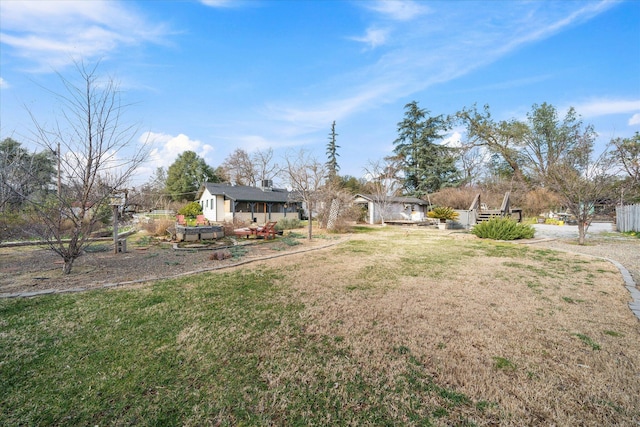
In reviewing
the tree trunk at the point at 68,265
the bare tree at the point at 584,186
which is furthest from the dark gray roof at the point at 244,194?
the bare tree at the point at 584,186

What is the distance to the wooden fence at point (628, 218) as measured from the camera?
13578 millimetres

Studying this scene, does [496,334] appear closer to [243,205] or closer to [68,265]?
[68,265]

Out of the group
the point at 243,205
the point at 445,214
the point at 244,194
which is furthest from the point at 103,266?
the point at 445,214

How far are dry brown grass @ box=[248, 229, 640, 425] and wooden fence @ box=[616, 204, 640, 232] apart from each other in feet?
39.5

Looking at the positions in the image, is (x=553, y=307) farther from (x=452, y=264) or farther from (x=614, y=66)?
(x=614, y=66)

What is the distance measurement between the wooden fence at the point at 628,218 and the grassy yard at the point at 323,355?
1393 centimetres

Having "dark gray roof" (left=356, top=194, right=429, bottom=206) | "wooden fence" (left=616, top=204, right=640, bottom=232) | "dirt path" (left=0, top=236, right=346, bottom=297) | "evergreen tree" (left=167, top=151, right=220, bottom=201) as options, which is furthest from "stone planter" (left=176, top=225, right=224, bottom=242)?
"evergreen tree" (left=167, top=151, right=220, bottom=201)

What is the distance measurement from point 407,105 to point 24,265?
125 feet

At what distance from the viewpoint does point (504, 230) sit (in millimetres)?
11797

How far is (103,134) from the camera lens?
5965 millimetres

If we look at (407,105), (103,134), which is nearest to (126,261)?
(103,134)

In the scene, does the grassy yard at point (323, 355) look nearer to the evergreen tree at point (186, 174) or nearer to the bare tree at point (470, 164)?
the bare tree at point (470, 164)

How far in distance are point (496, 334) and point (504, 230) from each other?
35.0 ft

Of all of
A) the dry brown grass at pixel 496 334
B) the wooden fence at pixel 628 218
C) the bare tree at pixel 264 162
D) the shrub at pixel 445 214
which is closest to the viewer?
the dry brown grass at pixel 496 334
